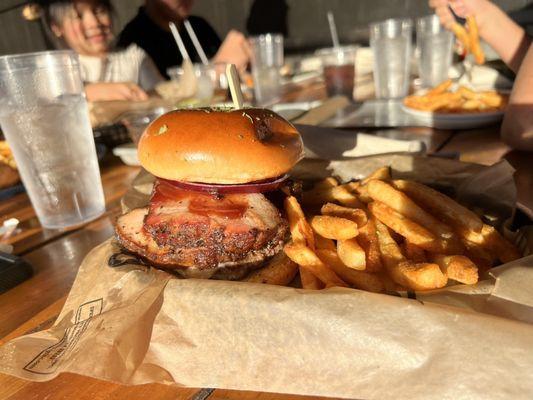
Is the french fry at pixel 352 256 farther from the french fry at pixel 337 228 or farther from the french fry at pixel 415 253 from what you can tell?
the french fry at pixel 415 253

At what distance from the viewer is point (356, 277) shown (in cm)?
119

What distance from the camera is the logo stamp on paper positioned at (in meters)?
0.97

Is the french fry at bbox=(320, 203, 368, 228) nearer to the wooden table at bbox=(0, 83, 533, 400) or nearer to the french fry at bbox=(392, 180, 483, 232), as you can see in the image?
the french fry at bbox=(392, 180, 483, 232)

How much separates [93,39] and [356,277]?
5089mm

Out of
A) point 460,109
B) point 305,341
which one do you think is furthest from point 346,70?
point 305,341

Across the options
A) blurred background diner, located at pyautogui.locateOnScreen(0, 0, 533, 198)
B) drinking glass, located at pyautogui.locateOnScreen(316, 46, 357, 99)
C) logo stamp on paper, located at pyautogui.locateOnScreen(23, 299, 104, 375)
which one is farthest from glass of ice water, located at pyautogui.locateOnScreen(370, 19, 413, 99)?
logo stamp on paper, located at pyautogui.locateOnScreen(23, 299, 104, 375)

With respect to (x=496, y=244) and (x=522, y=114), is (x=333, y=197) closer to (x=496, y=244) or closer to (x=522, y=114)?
(x=496, y=244)

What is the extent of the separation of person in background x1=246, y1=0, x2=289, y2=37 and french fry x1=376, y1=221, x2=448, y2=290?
320 inches

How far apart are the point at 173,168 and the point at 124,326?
532 millimetres

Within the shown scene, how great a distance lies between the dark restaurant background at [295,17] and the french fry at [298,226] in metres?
6.53

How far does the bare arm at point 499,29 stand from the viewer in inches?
119

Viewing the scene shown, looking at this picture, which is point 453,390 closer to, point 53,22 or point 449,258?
point 449,258

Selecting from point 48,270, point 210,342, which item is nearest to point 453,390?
point 210,342

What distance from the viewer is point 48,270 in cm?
154
